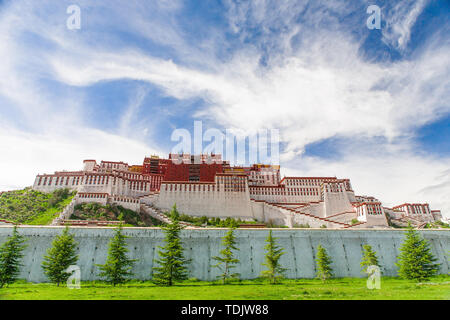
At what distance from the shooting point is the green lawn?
746 inches

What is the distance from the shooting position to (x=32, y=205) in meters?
59.5

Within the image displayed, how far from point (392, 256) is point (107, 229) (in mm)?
38682

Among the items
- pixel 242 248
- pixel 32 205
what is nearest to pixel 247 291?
pixel 242 248

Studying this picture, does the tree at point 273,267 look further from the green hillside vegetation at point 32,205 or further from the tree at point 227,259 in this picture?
the green hillside vegetation at point 32,205

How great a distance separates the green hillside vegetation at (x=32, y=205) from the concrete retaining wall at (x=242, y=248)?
20356mm

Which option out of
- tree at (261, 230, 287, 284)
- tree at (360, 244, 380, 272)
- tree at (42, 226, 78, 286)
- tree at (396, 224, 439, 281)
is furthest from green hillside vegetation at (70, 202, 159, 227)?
tree at (396, 224, 439, 281)

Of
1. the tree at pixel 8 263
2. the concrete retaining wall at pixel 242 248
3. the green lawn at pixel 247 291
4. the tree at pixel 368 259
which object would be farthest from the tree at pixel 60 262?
the tree at pixel 368 259

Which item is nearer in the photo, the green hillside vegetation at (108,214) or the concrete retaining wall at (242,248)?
the concrete retaining wall at (242,248)

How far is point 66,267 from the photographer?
27922 millimetres

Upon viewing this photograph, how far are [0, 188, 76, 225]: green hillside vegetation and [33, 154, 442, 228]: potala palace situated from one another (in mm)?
3559

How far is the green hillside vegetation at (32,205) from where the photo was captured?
51906mm

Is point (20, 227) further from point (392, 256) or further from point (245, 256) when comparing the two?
point (392, 256)

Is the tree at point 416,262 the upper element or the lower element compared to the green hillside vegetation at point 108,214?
lower
